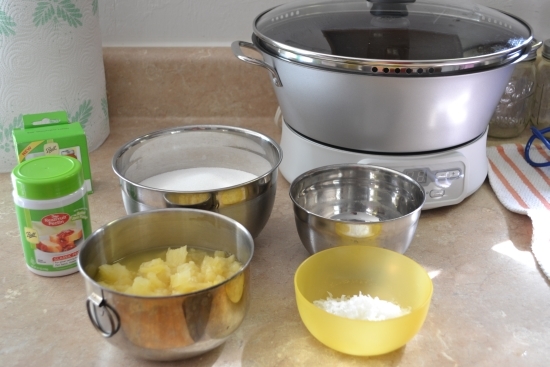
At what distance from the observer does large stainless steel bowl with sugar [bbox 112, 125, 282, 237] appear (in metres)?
0.76

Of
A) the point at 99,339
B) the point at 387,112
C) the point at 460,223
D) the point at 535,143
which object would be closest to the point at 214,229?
the point at 99,339

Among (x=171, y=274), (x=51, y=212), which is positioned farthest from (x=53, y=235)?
(x=171, y=274)

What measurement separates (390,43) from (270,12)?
22cm

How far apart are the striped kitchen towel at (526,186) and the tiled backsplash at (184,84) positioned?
0.44 meters

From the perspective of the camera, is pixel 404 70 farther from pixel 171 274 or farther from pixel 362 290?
pixel 171 274

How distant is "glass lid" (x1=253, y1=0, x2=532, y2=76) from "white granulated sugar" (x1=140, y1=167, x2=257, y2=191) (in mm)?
182

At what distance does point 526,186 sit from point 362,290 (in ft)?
1.28

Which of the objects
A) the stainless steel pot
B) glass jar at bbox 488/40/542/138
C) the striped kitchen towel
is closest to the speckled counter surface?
the striped kitchen towel

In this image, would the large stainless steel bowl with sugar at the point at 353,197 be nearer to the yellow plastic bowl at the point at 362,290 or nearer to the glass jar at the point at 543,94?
the yellow plastic bowl at the point at 362,290

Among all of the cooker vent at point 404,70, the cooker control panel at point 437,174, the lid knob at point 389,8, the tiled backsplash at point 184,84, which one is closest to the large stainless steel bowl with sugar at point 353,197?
the cooker control panel at point 437,174

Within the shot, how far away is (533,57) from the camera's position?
1.08 m

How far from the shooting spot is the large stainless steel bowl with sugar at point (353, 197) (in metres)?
0.77

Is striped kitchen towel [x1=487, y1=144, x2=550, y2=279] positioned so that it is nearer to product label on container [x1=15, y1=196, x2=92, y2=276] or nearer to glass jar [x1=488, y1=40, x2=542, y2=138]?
glass jar [x1=488, y1=40, x2=542, y2=138]

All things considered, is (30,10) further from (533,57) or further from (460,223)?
(533,57)
